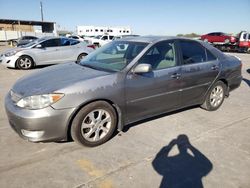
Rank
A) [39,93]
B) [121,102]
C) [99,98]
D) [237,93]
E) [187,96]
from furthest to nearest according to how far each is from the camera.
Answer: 1. [237,93]
2. [187,96]
3. [121,102]
4. [99,98]
5. [39,93]

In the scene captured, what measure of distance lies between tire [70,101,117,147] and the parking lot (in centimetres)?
14

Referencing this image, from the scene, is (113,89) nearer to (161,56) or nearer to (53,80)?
(53,80)

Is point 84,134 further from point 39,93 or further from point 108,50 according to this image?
point 108,50

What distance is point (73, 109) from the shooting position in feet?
10.5

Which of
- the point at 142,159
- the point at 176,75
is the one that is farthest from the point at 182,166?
the point at 176,75

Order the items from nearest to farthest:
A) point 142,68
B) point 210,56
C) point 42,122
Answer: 1. point 42,122
2. point 142,68
3. point 210,56

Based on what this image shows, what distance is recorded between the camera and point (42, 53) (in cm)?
1080

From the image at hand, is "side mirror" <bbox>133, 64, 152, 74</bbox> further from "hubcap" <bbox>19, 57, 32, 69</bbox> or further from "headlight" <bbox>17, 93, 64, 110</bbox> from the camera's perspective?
"hubcap" <bbox>19, 57, 32, 69</bbox>

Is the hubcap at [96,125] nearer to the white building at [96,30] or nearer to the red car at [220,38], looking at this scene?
the red car at [220,38]

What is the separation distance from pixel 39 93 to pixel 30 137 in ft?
1.96

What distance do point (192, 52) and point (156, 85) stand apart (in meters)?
1.20

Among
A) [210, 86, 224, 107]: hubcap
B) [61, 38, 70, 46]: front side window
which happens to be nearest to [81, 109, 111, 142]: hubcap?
[210, 86, 224, 107]: hubcap

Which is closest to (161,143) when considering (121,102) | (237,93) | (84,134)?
(121,102)

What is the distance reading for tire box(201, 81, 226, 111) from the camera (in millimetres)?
5054
